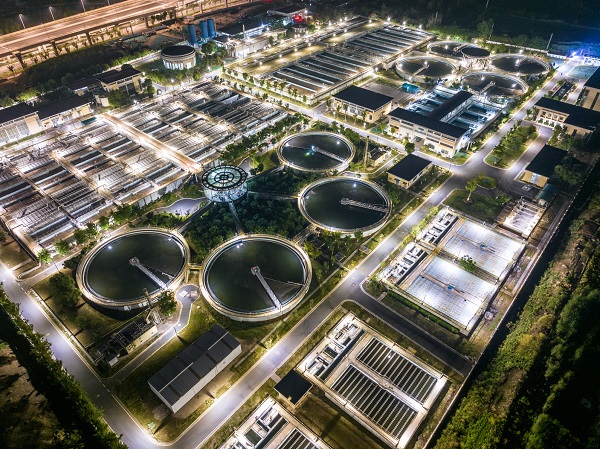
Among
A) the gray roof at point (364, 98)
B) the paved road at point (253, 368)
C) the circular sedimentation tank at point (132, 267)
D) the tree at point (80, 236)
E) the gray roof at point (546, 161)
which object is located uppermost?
the gray roof at point (364, 98)

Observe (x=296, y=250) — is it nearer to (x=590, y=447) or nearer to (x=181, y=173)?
(x=181, y=173)

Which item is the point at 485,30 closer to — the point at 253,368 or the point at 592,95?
the point at 592,95

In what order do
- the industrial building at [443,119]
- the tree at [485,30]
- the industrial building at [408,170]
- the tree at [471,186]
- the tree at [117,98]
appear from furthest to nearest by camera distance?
1. the tree at [485,30]
2. the tree at [117,98]
3. the industrial building at [443,119]
4. the industrial building at [408,170]
5. the tree at [471,186]

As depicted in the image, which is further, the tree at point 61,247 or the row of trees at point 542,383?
the tree at point 61,247

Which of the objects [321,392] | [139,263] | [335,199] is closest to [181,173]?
[139,263]

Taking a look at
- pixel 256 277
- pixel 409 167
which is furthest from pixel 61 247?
pixel 409 167

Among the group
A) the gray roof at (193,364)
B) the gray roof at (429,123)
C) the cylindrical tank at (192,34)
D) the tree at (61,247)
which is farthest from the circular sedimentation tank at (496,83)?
the tree at (61,247)

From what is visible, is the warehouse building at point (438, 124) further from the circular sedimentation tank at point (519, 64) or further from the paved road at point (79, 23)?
the paved road at point (79, 23)
